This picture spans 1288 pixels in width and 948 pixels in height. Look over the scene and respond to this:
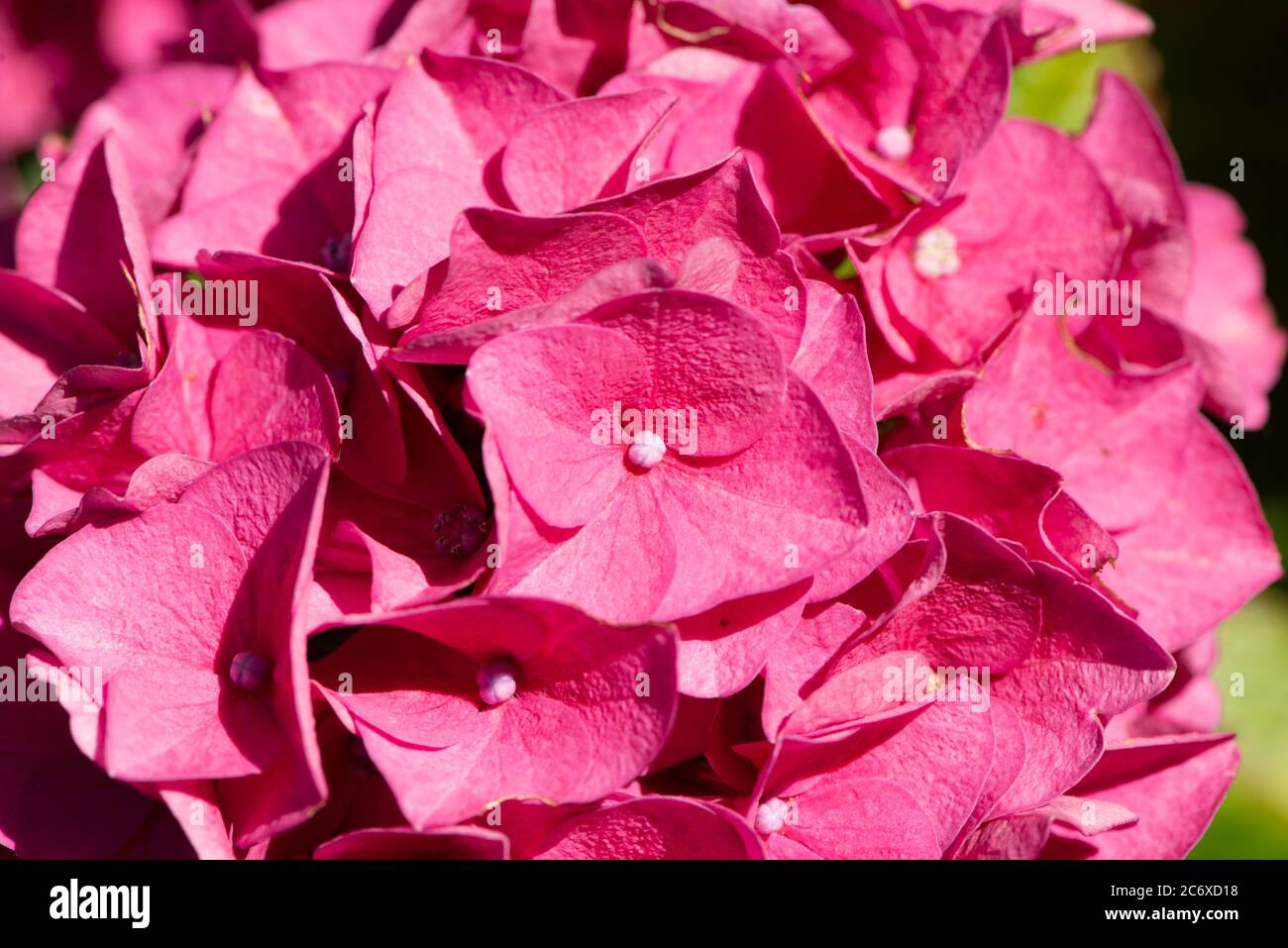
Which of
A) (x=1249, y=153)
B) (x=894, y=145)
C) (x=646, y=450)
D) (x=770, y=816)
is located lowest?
(x=770, y=816)

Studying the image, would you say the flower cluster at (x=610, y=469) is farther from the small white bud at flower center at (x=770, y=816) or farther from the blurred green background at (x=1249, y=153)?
the blurred green background at (x=1249, y=153)

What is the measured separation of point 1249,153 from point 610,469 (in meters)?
1.56

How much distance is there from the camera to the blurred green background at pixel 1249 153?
5.47 ft

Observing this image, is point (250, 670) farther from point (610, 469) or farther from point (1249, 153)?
point (1249, 153)

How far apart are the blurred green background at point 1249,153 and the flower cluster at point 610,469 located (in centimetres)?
70

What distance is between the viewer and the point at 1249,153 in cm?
194

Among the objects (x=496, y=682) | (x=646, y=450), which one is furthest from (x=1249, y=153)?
(x=496, y=682)

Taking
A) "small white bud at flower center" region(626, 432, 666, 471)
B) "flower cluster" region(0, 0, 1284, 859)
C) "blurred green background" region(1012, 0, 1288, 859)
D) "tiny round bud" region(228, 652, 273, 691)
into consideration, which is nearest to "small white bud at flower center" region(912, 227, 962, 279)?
"flower cluster" region(0, 0, 1284, 859)

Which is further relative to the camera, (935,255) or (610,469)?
(935,255)

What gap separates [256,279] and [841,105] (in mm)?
526

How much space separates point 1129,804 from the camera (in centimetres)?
101
